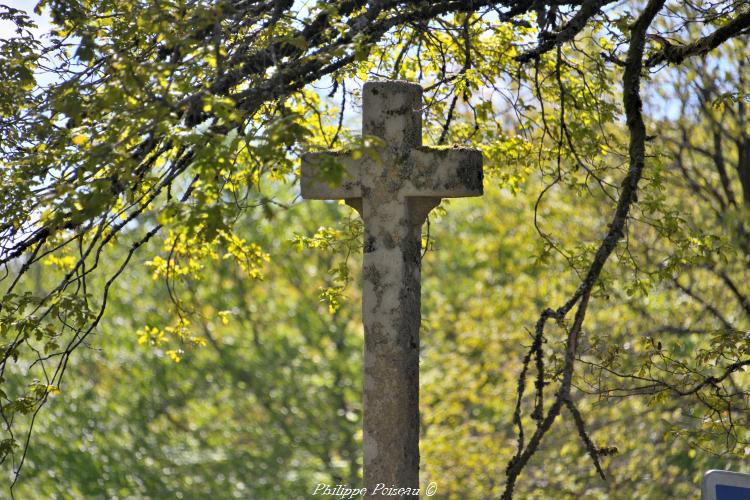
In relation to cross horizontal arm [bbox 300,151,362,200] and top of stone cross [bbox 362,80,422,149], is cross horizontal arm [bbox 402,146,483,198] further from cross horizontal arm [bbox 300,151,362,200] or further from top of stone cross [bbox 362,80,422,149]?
cross horizontal arm [bbox 300,151,362,200]

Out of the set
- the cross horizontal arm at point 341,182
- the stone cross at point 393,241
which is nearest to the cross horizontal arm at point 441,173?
the stone cross at point 393,241

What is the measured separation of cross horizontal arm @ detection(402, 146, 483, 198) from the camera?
3.92 m

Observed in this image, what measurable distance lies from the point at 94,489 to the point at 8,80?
12.2 meters

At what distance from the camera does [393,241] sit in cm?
386

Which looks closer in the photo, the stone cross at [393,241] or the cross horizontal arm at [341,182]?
the stone cross at [393,241]

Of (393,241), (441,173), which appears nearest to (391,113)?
(441,173)

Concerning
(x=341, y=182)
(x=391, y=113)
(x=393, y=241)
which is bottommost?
(x=393, y=241)

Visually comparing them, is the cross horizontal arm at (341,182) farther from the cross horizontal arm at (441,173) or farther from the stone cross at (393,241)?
the cross horizontal arm at (441,173)

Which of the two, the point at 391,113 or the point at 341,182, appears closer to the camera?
the point at 341,182

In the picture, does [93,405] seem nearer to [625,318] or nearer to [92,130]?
[625,318]

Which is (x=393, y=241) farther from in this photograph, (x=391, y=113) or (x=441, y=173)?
(x=391, y=113)

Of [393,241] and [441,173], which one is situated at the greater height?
[441,173]

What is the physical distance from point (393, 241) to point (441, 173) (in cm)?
33

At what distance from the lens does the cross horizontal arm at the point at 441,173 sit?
3.92 metres
